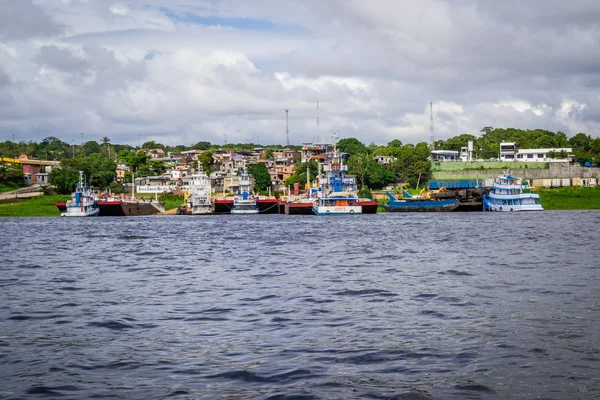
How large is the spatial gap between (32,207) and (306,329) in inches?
5225

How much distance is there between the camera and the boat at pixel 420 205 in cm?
12838

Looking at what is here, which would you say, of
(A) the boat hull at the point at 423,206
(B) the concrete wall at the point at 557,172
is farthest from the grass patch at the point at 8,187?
(B) the concrete wall at the point at 557,172

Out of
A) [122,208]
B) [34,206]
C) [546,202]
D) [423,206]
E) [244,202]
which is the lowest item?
[423,206]

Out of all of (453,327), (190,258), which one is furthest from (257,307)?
(190,258)

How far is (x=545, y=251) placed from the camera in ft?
136

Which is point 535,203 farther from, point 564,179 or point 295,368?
point 295,368

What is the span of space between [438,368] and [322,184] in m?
115

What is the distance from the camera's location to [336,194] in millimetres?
123312

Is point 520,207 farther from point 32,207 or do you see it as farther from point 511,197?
point 32,207

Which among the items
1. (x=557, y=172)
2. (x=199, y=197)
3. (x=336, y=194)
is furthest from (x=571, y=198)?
(x=199, y=197)

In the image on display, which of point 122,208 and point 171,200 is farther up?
point 171,200

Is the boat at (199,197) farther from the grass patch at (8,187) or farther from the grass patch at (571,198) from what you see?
the grass patch at (571,198)

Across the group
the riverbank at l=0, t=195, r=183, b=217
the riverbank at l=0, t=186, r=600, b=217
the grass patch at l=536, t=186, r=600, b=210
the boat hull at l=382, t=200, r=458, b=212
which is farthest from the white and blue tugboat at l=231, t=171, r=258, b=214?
the grass patch at l=536, t=186, r=600, b=210

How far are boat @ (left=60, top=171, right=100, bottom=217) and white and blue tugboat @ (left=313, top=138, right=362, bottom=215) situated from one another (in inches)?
1730
